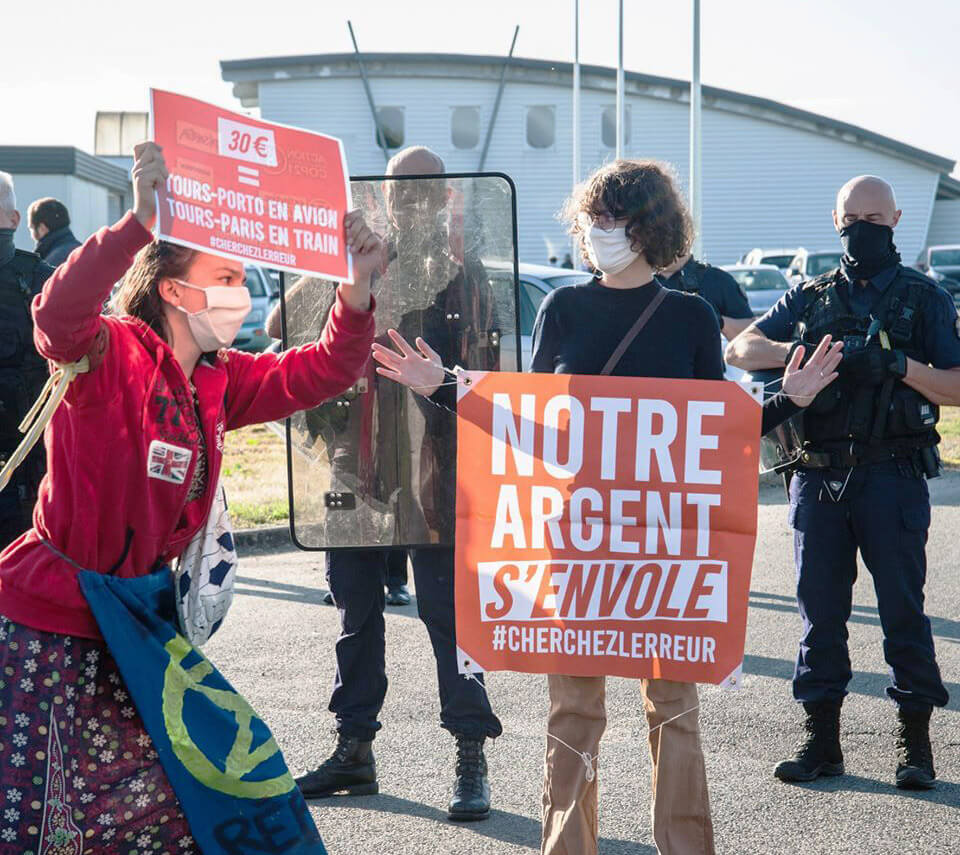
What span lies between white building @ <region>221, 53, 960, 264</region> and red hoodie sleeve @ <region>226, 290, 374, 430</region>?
4036 cm

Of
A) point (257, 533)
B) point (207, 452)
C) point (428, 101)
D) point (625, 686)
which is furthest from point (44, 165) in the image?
point (207, 452)

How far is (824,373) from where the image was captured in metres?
4.03

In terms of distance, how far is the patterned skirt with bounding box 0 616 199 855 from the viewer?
2627mm

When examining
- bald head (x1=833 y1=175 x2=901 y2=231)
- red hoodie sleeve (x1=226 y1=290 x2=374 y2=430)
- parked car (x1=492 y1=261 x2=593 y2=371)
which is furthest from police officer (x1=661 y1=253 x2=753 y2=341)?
red hoodie sleeve (x1=226 y1=290 x2=374 y2=430)

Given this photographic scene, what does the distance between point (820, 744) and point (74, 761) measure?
123 inches

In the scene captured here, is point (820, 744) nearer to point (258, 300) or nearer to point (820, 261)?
point (258, 300)

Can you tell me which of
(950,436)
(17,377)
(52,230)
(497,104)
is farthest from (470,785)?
(497,104)

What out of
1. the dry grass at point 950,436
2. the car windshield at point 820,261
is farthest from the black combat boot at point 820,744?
the car windshield at point 820,261

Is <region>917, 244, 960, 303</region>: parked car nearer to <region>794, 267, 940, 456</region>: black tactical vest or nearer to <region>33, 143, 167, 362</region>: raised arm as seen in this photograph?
<region>794, 267, 940, 456</region>: black tactical vest

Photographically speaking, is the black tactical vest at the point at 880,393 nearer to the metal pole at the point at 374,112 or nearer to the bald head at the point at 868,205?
the bald head at the point at 868,205

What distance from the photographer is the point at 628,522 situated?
12.6 feet

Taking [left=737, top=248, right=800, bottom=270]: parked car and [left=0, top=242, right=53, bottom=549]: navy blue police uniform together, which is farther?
[left=737, top=248, right=800, bottom=270]: parked car

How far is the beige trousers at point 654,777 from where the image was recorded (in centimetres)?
370

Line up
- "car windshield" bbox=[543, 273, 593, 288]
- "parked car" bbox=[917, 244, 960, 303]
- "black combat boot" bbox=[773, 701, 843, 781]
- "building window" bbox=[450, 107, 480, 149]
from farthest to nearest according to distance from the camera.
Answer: "building window" bbox=[450, 107, 480, 149] < "parked car" bbox=[917, 244, 960, 303] < "car windshield" bbox=[543, 273, 593, 288] < "black combat boot" bbox=[773, 701, 843, 781]
